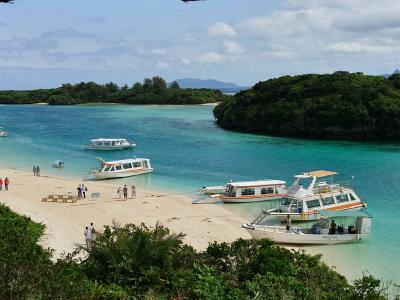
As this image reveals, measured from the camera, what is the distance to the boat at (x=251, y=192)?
36.8m

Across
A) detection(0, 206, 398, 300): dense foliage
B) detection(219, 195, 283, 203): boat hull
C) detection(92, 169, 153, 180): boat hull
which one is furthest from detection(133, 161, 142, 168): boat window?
detection(0, 206, 398, 300): dense foliage

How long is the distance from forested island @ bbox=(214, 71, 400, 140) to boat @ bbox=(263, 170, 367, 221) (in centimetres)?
4464

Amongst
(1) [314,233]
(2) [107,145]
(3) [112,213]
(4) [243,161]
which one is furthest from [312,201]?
(2) [107,145]

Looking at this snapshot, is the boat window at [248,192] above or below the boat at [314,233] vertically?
above

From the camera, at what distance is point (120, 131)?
9031 centimetres

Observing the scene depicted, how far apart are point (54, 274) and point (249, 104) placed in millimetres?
81859

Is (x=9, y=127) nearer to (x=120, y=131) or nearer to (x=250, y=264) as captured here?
(x=120, y=131)

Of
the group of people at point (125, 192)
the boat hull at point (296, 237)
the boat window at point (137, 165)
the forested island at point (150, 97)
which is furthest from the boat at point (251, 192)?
the forested island at point (150, 97)

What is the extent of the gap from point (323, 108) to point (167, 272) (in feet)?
226

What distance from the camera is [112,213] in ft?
106

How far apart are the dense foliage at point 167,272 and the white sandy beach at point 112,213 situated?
9.28m

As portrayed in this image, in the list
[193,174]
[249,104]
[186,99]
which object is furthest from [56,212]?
[186,99]

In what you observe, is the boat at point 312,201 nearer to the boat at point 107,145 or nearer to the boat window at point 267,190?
the boat window at point 267,190

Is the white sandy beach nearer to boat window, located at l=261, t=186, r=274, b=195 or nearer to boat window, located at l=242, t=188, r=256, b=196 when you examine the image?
boat window, located at l=242, t=188, r=256, b=196
